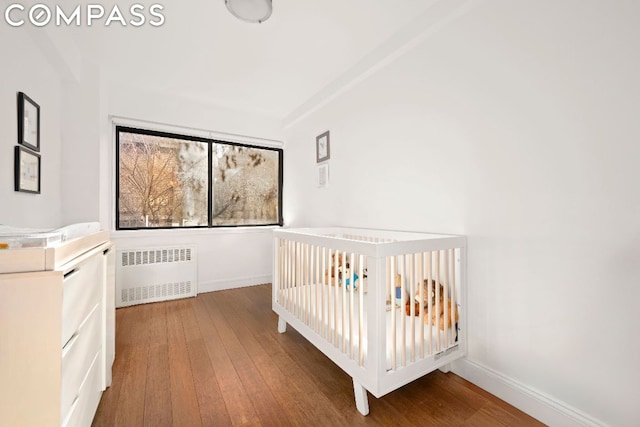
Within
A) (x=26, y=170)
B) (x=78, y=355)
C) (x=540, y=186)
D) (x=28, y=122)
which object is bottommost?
(x=78, y=355)

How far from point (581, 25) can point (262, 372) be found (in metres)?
2.37

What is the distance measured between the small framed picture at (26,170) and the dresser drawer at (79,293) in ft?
2.80

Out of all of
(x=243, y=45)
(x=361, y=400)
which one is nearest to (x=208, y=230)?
(x=243, y=45)

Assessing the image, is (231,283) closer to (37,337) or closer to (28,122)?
(28,122)

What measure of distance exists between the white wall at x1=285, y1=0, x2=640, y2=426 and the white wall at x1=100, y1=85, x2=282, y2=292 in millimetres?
2203

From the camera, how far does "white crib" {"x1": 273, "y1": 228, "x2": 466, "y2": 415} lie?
1.27 metres

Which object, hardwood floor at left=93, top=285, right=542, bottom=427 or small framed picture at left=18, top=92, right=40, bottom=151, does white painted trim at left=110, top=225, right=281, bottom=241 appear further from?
small framed picture at left=18, top=92, right=40, bottom=151

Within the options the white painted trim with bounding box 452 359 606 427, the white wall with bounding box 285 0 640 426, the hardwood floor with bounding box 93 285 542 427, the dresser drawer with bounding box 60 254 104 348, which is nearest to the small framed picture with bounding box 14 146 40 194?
the dresser drawer with bounding box 60 254 104 348

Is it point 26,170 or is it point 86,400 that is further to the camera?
point 26,170

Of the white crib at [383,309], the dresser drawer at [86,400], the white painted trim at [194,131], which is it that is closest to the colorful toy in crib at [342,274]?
the white crib at [383,309]

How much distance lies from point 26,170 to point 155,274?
1.54m

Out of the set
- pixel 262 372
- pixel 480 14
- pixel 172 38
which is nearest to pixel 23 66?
pixel 172 38

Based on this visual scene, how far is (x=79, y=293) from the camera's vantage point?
3.26ft

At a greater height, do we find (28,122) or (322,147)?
(322,147)
